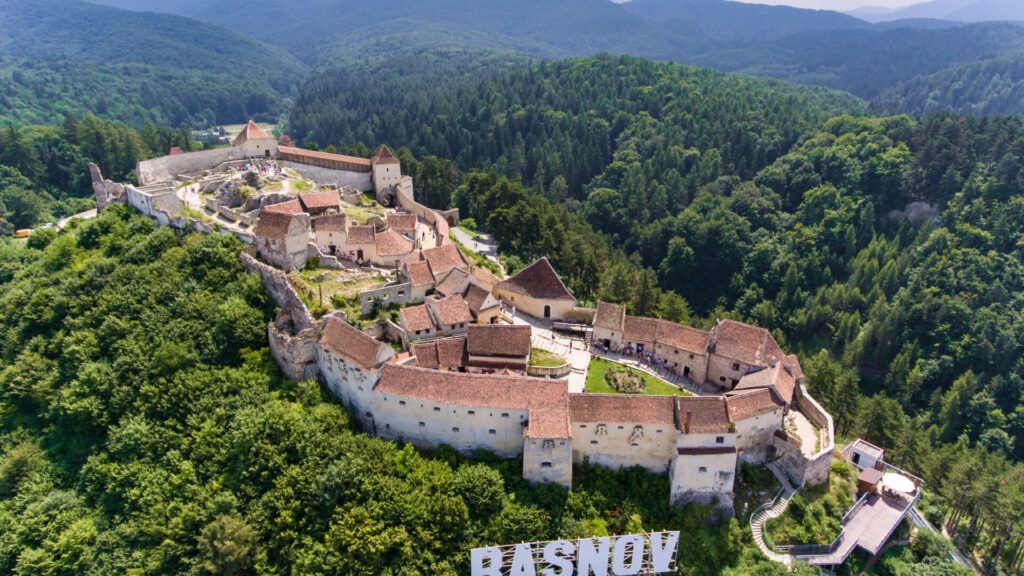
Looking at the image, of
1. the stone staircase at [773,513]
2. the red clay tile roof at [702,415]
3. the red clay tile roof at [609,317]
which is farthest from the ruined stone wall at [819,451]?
the red clay tile roof at [609,317]

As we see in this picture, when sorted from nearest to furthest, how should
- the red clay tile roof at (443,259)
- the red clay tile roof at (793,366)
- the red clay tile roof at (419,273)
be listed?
1. the red clay tile roof at (793,366)
2. the red clay tile roof at (419,273)
3. the red clay tile roof at (443,259)

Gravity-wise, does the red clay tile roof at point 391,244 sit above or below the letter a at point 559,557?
above

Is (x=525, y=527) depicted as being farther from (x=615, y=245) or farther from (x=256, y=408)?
(x=615, y=245)

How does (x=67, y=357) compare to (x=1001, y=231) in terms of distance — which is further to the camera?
(x=1001, y=231)

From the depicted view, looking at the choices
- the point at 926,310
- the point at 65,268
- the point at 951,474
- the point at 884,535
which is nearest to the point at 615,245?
the point at 926,310

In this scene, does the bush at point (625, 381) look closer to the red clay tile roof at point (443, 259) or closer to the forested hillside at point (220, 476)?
the forested hillside at point (220, 476)

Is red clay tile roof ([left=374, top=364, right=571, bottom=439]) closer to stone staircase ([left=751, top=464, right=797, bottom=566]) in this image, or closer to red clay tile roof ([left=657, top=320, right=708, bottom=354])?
red clay tile roof ([left=657, top=320, right=708, bottom=354])
